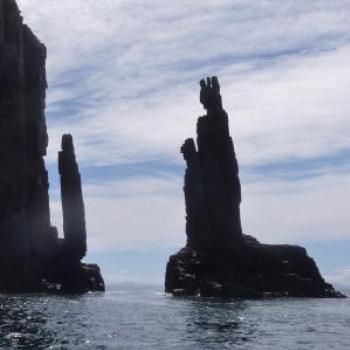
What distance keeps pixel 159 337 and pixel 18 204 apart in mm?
110796

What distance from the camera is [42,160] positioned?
594 feet

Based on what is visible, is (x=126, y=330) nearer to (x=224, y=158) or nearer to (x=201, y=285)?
(x=201, y=285)

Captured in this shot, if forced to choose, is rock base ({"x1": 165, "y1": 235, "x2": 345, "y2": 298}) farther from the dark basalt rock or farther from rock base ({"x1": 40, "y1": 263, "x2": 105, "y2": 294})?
rock base ({"x1": 40, "y1": 263, "x2": 105, "y2": 294})

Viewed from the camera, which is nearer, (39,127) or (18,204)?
(18,204)

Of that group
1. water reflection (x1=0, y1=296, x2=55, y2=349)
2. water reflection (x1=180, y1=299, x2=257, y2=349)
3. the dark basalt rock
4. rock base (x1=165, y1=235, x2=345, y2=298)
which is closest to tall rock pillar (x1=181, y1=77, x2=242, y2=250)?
the dark basalt rock

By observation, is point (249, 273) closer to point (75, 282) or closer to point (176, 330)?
point (75, 282)

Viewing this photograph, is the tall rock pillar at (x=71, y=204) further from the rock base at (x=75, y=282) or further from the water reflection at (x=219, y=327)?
the water reflection at (x=219, y=327)

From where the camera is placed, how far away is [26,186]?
543 ft

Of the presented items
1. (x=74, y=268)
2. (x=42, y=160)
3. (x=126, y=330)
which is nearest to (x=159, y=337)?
(x=126, y=330)

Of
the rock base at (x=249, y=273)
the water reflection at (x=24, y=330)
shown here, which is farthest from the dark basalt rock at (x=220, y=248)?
the water reflection at (x=24, y=330)

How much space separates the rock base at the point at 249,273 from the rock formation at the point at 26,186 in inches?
1341

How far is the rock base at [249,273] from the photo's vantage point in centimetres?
12743

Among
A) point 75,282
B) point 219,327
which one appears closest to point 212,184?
point 75,282

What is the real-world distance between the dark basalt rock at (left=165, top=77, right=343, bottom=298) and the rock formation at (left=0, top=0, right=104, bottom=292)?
32016mm
